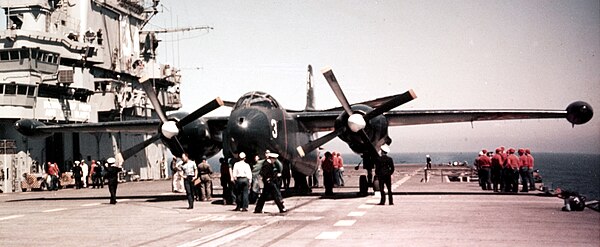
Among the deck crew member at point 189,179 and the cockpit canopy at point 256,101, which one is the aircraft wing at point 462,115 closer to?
the cockpit canopy at point 256,101

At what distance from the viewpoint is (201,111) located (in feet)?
76.9

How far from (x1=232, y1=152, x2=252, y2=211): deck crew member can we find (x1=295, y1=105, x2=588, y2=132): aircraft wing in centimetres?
611

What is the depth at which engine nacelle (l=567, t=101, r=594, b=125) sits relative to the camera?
20.7m

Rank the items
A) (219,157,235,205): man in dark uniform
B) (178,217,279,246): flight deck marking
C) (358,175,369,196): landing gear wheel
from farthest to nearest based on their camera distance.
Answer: (358,175,369,196): landing gear wheel, (219,157,235,205): man in dark uniform, (178,217,279,246): flight deck marking

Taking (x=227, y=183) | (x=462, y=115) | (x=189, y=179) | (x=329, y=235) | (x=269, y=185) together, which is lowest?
(x=329, y=235)

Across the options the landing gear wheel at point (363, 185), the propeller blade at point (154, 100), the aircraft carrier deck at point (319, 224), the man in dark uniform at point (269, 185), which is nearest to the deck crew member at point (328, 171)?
the landing gear wheel at point (363, 185)

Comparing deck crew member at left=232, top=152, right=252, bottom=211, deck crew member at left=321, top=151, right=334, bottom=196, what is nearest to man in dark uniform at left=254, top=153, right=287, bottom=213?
deck crew member at left=232, top=152, right=252, bottom=211

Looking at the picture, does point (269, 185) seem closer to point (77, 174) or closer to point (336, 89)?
point (336, 89)

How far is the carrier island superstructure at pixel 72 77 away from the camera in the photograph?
39.2 m

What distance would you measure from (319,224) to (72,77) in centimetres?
3041

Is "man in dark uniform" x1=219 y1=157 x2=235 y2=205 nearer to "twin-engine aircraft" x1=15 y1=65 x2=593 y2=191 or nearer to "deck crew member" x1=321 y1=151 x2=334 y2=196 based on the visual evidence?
"twin-engine aircraft" x1=15 y1=65 x2=593 y2=191

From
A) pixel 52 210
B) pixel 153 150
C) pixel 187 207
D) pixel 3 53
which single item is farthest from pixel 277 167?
pixel 153 150

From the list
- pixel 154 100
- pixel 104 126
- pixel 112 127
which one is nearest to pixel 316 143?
pixel 154 100

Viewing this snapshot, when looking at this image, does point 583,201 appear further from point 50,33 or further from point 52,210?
point 50,33
